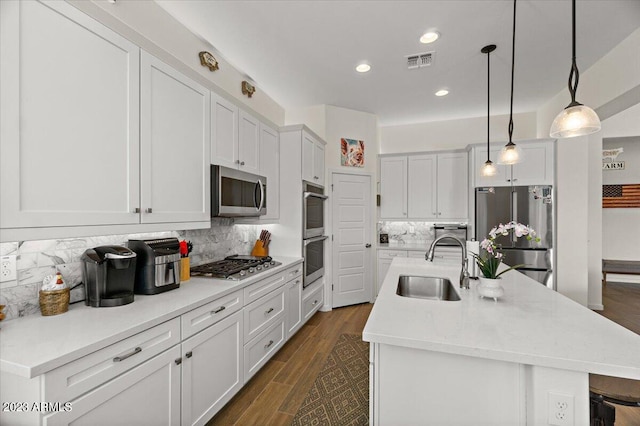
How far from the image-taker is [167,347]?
57.6 inches

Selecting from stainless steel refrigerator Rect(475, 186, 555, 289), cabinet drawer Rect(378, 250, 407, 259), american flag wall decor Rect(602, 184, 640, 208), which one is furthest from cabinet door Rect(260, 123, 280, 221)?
american flag wall decor Rect(602, 184, 640, 208)

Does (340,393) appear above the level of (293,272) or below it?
below

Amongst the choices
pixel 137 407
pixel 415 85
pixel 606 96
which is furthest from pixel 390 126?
pixel 137 407

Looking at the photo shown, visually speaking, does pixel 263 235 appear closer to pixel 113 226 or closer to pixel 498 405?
pixel 113 226

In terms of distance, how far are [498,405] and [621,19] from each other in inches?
124

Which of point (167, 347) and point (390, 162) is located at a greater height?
Answer: point (390, 162)

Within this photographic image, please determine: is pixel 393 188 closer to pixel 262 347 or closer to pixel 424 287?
pixel 424 287

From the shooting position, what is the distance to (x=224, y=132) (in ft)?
7.93

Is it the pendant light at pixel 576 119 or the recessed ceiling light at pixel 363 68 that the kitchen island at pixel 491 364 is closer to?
the pendant light at pixel 576 119

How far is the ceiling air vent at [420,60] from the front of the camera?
9.37ft

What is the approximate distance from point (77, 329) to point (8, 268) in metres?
0.50

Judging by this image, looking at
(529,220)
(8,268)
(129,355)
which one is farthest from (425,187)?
(8,268)

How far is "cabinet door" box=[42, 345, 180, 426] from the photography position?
1095 millimetres

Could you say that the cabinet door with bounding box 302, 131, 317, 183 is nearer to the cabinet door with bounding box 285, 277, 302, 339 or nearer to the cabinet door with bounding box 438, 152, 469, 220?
the cabinet door with bounding box 285, 277, 302, 339
